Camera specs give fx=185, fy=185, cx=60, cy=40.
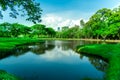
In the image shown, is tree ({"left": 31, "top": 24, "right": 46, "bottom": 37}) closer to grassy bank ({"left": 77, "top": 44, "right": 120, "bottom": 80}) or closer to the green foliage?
the green foliage

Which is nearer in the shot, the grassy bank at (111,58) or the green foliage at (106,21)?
the grassy bank at (111,58)

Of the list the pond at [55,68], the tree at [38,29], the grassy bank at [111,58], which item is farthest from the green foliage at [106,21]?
the tree at [38,29]

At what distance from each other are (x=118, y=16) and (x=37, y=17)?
7292 cm

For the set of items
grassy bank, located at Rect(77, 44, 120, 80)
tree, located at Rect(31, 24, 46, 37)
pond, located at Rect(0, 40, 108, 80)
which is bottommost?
pond, located at Rect(0, 40, 108, 80)

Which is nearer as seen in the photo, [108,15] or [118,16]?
[118,16]

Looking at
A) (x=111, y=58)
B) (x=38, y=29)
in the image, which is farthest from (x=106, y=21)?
(x=38, y=29)

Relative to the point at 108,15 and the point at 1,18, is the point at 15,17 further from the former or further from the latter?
the point at 108,15

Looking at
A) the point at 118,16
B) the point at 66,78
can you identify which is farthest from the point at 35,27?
the point at 66,78

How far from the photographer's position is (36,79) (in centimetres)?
1938

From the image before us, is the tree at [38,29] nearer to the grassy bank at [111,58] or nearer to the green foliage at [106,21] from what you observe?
the green foliage at [106,21]

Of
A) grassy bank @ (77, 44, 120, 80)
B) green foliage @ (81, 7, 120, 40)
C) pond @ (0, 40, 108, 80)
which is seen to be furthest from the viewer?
green foliage @ (81, 7, 120, 40)

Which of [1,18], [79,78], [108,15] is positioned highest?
[108,15]

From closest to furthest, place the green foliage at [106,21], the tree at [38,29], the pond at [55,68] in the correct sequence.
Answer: the pond at [55,68], the green foliage at [106,21], the tree at [38,29]

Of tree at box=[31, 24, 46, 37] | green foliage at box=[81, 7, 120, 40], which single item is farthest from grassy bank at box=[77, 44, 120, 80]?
tree at box=[31, 24, 46, 37]
